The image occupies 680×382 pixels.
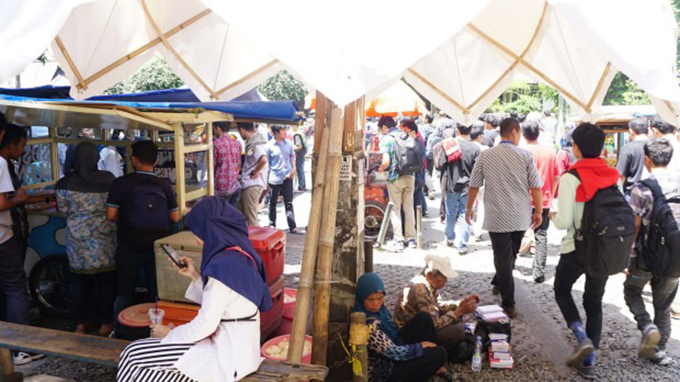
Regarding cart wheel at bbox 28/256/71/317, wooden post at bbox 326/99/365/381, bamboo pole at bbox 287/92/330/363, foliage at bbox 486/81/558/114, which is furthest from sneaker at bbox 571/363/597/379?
foliage at bbox 486/81/558/114

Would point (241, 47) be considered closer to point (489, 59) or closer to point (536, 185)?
point (489, 59)

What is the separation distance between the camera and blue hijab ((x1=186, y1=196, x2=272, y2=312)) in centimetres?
331

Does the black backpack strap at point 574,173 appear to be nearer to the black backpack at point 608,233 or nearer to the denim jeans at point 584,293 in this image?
the black backpack at point 608,233

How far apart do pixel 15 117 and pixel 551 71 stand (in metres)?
5.65

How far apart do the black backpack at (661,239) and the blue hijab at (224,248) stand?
12.2ft

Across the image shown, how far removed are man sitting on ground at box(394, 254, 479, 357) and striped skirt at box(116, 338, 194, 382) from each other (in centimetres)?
233

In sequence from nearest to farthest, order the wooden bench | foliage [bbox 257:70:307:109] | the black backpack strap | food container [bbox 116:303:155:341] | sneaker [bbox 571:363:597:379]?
1. the wooden bench
2. food container [bbox 116:303:155:341]
3. the black backpack strap
4. sneaker [bbox 571:363:597:379]
5. foliage [bbox 257:70:307:109]

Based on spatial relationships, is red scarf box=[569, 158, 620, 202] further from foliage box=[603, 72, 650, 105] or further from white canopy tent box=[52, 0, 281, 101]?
foliage box=[603, 72, 650, 105]

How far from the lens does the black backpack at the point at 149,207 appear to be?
16.8ft

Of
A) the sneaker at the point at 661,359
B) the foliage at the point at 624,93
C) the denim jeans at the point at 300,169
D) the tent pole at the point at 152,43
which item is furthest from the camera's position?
the foliage at the point at 624,93

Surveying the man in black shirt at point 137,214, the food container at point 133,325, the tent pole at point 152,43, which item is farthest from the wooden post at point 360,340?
the tent pole at point 152,43

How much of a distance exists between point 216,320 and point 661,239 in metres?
4.02

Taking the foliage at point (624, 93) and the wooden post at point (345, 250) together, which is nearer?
the wooden post at point (345, 250)

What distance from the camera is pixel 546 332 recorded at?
19.9ft
